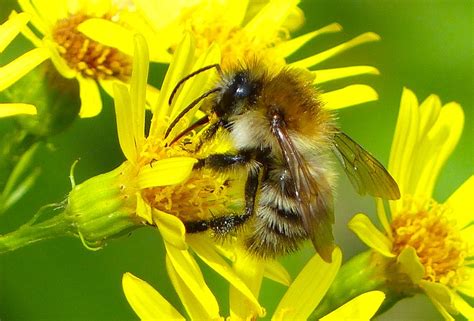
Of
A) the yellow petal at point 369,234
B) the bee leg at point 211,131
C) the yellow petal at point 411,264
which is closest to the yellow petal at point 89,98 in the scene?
the bee leg at point 211,131

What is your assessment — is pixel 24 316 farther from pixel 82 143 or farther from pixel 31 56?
pixel 31 56

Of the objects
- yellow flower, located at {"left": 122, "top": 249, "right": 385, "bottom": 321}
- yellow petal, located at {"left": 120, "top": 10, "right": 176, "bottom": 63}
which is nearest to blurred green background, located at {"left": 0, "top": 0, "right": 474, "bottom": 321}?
yellow petal, located at {"left": 120, "top": 10, "right": 176, "bottom": 63}

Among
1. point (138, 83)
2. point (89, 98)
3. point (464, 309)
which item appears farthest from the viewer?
point (464, 309)

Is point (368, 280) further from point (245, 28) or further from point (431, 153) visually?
point (245, 28)

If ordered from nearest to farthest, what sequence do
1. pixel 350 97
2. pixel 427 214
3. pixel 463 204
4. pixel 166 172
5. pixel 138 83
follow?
pixel 166 172, pixel 138 83, pixel 350 97, pixel 427 214, pixel 463 204

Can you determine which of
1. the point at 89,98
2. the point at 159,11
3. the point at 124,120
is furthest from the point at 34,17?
the point at 124,120

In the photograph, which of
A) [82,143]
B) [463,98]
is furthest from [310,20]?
[82,143]
